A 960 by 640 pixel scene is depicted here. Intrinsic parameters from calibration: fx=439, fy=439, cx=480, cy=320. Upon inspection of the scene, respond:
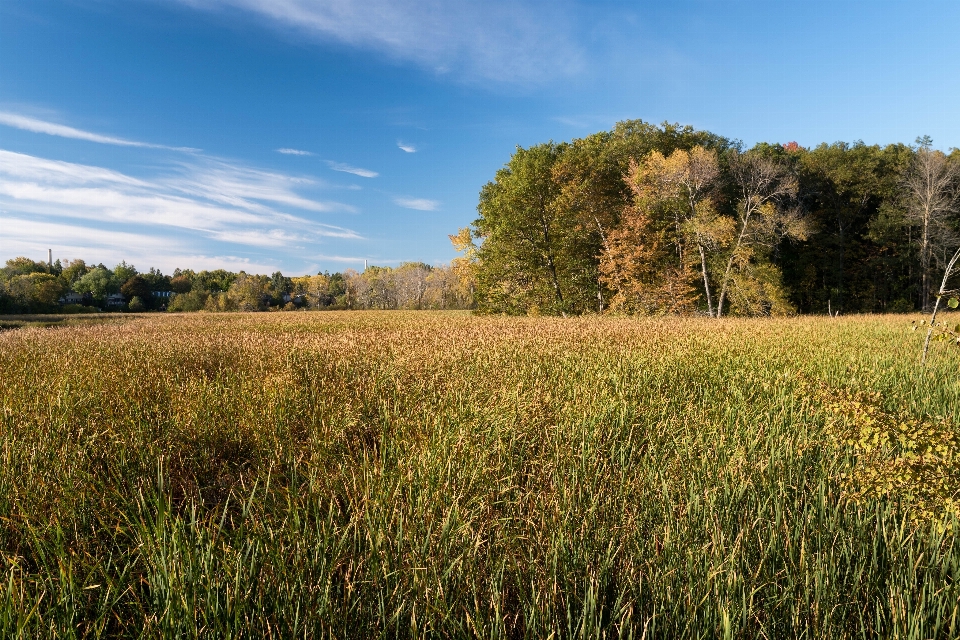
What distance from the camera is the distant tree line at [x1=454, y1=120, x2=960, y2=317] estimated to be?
22469mm

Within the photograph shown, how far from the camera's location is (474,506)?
7.23 feet

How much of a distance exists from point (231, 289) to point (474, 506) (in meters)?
80.2

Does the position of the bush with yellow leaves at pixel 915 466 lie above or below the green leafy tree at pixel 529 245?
below

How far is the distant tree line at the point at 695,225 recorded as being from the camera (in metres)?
22.5

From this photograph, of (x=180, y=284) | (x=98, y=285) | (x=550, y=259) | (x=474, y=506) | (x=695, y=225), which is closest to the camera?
(x=474, y=506)

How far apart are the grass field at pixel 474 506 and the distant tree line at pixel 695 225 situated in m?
19.2

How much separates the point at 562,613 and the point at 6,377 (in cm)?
626

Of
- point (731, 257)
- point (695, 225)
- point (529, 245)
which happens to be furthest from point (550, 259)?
point (731, 257)

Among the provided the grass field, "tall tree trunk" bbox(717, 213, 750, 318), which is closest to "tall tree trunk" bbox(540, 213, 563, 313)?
"tall tree trunk" bbox(717, 213, 750, 318)

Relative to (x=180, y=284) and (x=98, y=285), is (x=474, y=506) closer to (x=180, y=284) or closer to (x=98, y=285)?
(x=98, y=285)

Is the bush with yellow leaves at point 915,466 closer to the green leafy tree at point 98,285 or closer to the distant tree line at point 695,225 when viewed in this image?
the distant tree line at point 695,225

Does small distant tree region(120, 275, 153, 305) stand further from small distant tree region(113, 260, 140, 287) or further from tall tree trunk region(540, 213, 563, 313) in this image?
tall tree trunk region(540, 213, 563, 313)

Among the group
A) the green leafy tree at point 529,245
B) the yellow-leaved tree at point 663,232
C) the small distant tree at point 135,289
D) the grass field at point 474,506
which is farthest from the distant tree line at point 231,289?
the grass field at point 474,506

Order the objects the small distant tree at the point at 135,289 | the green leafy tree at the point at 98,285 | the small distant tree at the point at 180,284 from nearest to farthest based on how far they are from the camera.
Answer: the green leafy tree at the point at 98,285 < the small distant tree at the point at 135,289 < the small distant tree at the point at 180,284
